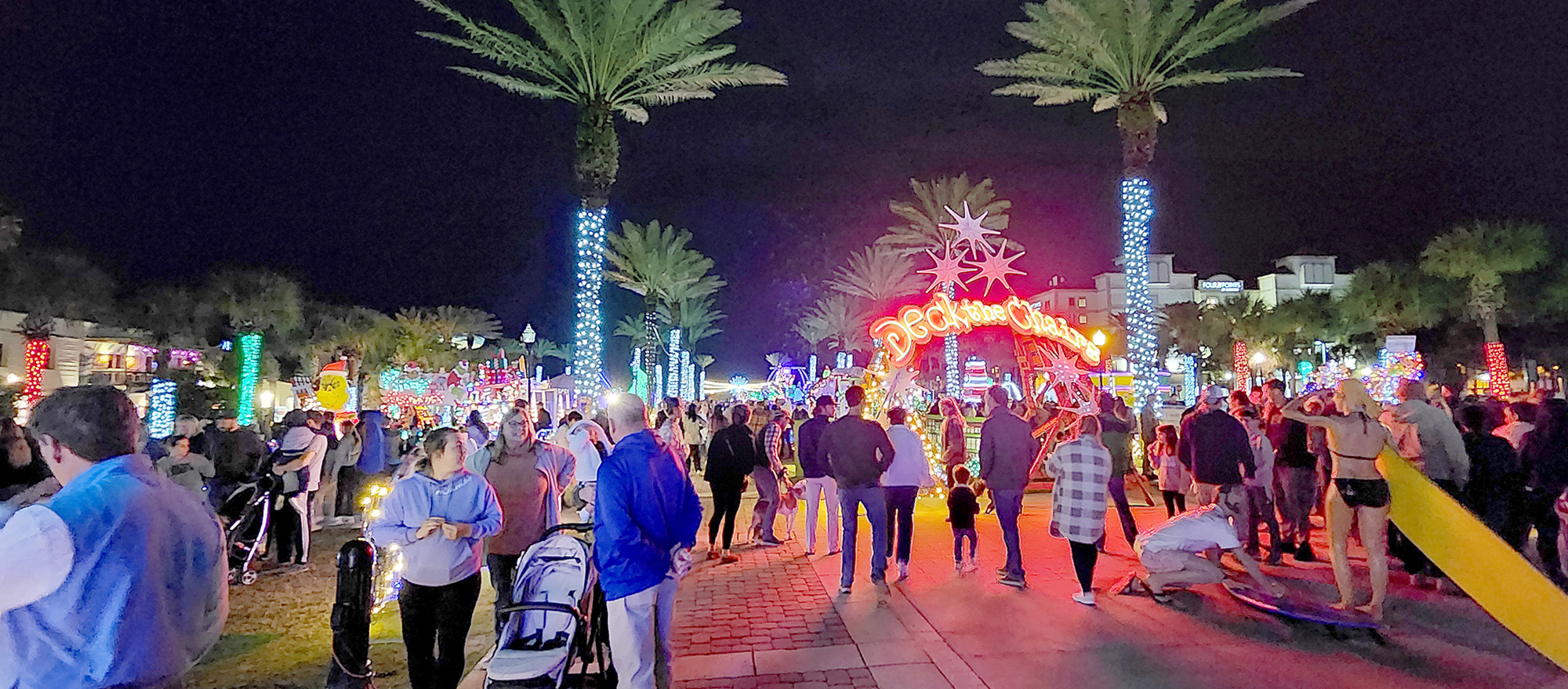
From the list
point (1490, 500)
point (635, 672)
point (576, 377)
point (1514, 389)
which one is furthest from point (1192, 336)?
point (635, 672)

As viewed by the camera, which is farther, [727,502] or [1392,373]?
[1392,373]

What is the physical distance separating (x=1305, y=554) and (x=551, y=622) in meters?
7.68

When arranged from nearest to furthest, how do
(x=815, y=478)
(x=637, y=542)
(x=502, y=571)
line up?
(x=637, y=542) → (x=502, y=571) → (x=815, y=478)

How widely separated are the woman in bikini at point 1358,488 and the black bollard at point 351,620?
664 centimetres

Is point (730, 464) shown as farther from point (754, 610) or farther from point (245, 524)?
point (245, 524)

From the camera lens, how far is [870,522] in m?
7.68

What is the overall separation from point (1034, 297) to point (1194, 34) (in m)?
75.9

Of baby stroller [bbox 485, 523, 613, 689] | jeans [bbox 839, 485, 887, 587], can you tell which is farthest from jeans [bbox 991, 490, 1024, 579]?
baby stroller [bbox 485, 523, 613, 689]

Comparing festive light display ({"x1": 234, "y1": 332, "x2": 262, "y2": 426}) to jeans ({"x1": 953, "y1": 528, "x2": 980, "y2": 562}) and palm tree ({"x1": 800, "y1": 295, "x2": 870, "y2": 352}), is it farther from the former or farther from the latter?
palm tree ({"x1": 800, "y1": 295, "x2": 870, "y2": 352})

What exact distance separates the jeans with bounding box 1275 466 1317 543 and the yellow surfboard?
215 cm

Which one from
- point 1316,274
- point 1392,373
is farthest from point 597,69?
point 1316,274

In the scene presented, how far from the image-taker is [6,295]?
30812 millimetres

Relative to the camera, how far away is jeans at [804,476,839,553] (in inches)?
369

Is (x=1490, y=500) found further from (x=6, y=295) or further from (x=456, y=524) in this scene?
(x=6, y=295)
